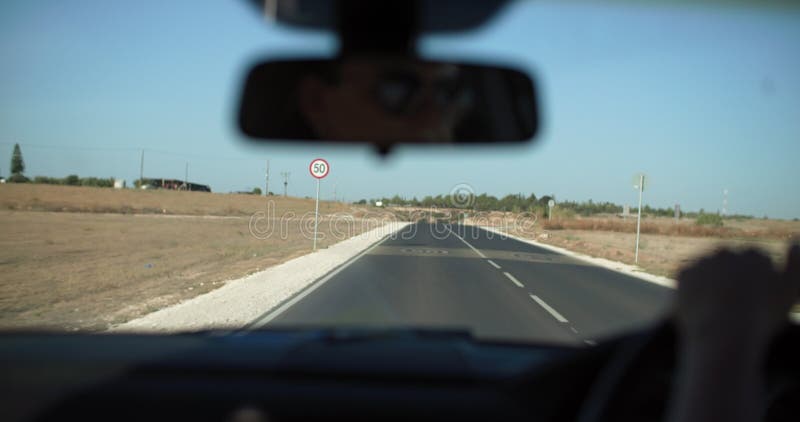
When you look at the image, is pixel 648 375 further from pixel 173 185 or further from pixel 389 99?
pixel 173 185

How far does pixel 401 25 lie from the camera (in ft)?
9.85

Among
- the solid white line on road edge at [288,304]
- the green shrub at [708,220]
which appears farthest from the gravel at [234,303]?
the green shrub at [708,220]

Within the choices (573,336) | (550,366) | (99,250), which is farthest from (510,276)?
(99,250)

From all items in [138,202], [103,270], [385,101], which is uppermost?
[385,101]

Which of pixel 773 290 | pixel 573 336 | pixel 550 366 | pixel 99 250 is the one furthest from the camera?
pixel 99 250

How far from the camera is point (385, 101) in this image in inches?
116

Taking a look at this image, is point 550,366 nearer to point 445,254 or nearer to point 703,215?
point 703,215

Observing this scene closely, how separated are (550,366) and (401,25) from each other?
1.81 m

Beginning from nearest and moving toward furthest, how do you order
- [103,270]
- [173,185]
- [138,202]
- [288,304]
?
[288,304]
[103,270]
[138,202]
[173,185]

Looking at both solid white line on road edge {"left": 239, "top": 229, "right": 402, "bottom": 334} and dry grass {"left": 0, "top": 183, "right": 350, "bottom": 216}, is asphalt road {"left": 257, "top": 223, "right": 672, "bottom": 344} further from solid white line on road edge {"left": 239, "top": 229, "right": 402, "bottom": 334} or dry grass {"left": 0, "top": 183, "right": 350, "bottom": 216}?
dry grass {"left": 0, "top": 183, "right": 350, "bottom": 216}

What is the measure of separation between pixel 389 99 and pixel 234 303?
830 centimetres

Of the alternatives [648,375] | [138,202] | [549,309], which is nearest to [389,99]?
[648,375]

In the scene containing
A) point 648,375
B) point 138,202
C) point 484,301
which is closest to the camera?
point 648,375

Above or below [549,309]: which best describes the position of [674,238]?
above
